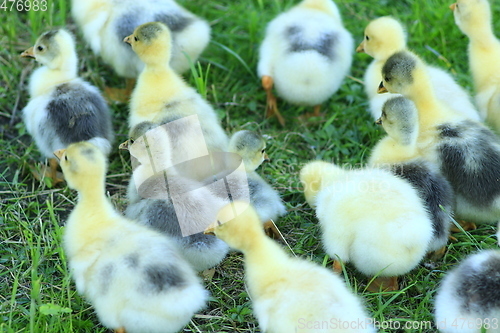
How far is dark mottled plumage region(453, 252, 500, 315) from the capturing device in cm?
234

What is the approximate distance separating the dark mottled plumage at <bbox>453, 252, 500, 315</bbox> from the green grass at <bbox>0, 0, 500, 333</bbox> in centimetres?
34

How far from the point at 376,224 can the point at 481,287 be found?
46 centimetres

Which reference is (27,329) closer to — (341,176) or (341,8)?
(341,176)

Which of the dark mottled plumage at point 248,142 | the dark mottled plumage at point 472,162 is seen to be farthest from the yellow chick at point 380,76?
the dark mottled plumage at point 248,142

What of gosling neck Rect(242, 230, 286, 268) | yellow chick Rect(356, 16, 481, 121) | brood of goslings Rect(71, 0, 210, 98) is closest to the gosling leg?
brood of goslings Rect(71, 0, 210, 98)

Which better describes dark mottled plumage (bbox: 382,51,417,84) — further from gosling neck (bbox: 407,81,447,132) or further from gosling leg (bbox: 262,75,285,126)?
gosling leg (bbox: 262,75,285,126)

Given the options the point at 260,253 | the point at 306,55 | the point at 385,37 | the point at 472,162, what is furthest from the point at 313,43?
the point at 260,253

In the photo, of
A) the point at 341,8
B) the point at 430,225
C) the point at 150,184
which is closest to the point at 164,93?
the point at 150,184

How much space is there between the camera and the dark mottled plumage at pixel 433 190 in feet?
9.30

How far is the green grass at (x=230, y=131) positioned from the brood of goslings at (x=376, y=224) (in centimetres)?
17

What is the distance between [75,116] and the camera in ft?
10.8

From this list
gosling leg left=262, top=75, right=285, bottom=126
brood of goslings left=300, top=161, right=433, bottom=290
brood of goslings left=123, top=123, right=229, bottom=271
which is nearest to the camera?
brood of goslings left=300, top=161, right=433, bottom=290

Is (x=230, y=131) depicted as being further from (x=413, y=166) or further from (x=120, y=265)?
(x=120, y=265)

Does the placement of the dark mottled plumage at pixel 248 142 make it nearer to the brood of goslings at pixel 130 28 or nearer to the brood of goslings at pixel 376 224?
the brood of goslings at pixel 376 224
